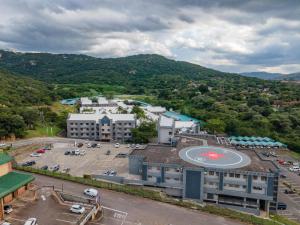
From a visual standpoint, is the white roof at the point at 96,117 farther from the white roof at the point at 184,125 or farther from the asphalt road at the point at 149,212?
the asphalt road at the point at 149,212

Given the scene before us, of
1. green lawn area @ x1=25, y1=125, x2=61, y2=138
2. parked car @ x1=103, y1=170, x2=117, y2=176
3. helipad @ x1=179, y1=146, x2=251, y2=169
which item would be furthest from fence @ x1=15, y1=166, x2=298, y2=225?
green lawn area @ x1=25, y1=125, x2=61, y2=138

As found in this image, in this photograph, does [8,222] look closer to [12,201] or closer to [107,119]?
[12,201]

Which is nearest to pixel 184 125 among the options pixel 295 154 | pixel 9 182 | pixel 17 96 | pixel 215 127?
pixel 215 127

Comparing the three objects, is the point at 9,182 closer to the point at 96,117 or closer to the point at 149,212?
the point at 149,212

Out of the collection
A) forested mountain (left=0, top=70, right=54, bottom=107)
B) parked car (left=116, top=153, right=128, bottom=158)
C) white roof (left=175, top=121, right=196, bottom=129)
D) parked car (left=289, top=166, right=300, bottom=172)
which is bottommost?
parked car (left=289, top=166, right=300, bottom=172)

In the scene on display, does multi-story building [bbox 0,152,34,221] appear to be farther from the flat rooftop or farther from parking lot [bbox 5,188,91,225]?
the flat rooftop

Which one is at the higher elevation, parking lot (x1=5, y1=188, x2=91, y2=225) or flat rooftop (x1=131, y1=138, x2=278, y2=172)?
flat rooftop (x1=131, y1=138, x2=278, y2=172)

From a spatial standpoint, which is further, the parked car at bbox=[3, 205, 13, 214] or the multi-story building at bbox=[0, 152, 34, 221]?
the multi-story building at bbox=[0, 152, 34, 221]
